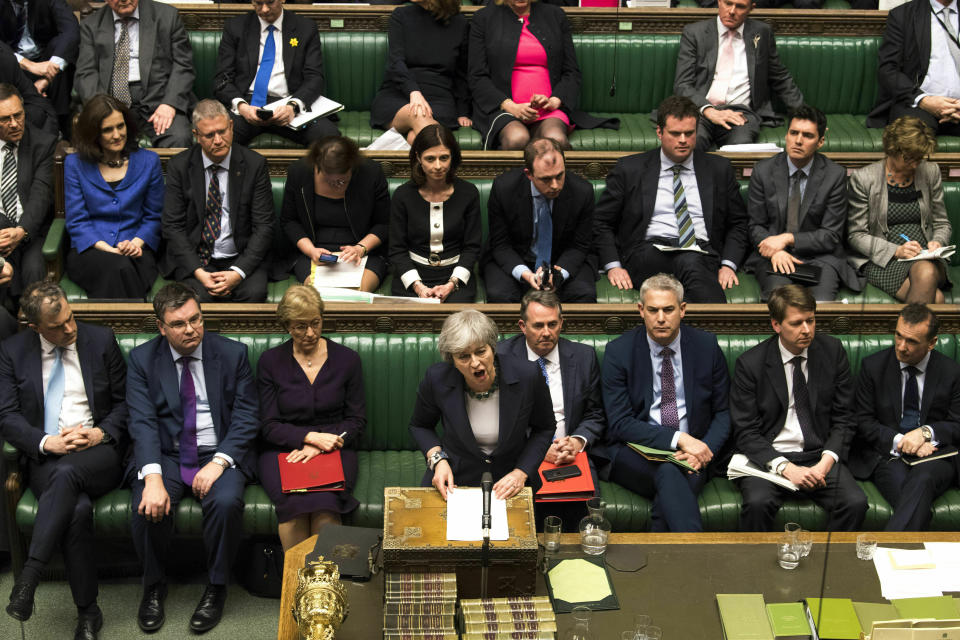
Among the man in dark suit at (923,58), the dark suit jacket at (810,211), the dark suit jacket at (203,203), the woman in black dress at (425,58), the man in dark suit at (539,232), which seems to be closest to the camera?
the man in dark suit at (539,232)

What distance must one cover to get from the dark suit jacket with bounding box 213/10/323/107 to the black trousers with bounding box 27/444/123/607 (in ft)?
7.35

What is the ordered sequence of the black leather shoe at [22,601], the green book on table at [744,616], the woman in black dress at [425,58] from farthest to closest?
the woman in black dress at [425,58], the black leather shoe at [22,601], the green book on table at [744,616]

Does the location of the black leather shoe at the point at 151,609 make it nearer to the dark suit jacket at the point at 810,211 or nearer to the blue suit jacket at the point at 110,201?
the blue suit jacket at the point at 110,201

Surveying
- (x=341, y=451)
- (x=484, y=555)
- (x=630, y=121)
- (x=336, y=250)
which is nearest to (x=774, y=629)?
(x=484, y=555)

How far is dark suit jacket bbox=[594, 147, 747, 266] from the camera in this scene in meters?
4.96

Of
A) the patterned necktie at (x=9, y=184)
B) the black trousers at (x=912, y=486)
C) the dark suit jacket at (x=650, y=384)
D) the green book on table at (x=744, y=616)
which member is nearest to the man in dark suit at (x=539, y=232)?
the dark suit jacket at (x=650, y=384)

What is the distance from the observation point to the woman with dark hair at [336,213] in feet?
15.7

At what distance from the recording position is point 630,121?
5836 mm

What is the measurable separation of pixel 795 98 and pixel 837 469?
8.19 ft

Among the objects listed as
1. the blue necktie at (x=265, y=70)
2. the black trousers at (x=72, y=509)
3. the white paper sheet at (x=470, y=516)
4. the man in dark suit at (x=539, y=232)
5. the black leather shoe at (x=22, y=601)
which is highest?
the blue necktie at (x=265, y=70)

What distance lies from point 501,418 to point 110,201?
219 centimetres

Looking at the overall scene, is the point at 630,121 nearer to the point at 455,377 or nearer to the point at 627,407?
the point at 627,407

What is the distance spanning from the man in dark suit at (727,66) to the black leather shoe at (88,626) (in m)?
3.54

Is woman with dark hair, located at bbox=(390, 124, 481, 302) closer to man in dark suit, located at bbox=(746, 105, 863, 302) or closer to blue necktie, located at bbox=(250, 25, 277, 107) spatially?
blue necktie, located at bbox=(250, 25, 277, 107)
